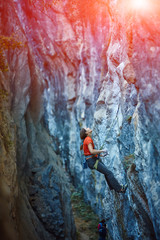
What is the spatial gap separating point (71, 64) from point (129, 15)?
11.2 m

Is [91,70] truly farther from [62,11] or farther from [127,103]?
[127,103]

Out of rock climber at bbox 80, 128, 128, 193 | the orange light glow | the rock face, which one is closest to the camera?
the orange light glow

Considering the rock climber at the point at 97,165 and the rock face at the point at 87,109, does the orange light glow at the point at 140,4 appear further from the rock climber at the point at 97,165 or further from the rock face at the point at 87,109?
the rock climber at the point at 97,165

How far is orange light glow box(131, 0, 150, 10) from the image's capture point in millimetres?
5097

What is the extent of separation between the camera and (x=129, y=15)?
605 centimetres

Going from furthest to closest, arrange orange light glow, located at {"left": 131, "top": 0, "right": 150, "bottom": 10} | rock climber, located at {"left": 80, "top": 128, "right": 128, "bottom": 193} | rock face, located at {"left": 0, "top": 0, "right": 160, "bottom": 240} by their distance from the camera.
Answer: rock climber, located at {"left": 80, "top": 128, "right": 128, "bottom": 193} → rock face, located at {"left": 0, "top": 0, "right": 160, "bottom": 240} → orange light glow, located at {"left": 131, "top": 0, "right": 150, "bottom": 10}

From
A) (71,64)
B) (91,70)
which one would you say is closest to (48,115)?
(71,64)

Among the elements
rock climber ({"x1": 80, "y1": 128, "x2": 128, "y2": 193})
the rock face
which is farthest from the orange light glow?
rock climber ({"x1": 80, "y1": 128, "x2": 128, "y2": 193})

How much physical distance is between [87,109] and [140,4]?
908 cm

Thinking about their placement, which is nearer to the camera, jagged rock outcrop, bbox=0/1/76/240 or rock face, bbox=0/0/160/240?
rock face, bbox=0/0/160/240

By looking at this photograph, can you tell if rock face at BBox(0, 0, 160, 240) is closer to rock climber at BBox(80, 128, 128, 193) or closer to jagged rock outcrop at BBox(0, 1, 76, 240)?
jagged rock outcrop at BBox(0, 1, 76, 240)

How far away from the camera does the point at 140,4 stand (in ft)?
17.5

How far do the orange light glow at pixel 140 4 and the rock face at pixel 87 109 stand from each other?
100mm

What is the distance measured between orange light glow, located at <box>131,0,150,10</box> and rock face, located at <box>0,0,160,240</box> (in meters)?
0.10
